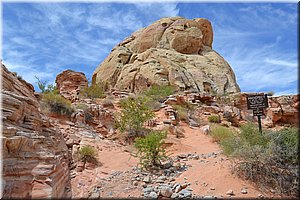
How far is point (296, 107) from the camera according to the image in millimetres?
16203

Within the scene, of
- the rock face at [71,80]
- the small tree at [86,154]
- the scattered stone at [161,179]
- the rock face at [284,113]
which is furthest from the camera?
the rock face at [71,80]

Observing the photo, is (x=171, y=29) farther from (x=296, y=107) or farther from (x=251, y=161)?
(x=251, y=161)

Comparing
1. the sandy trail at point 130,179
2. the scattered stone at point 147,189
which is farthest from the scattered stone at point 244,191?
the scattered stone at point 147,189

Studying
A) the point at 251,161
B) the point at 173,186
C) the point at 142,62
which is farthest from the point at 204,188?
the point at 142,62

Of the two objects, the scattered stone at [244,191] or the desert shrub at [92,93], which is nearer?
the scattered stone at [244,191]

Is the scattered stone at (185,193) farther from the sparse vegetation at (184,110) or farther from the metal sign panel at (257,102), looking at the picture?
the sparse vegetation at (184,110)

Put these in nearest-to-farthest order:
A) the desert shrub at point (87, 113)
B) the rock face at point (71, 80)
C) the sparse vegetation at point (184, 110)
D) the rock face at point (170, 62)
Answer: the desert shrub at point (87, 113), the sparse vegetation at point (184, 110), the rock face at point (71, 80), the rock face at point (170, 62)

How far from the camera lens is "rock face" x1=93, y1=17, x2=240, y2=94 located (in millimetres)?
28453

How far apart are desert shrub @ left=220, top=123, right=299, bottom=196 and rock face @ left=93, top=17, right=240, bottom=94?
21068mm

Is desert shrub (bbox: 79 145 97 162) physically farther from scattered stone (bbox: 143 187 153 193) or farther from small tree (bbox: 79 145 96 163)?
scattered stone (bbox: 143 187 153 193)

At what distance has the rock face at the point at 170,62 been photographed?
2845cm

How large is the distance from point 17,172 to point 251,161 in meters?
4.99

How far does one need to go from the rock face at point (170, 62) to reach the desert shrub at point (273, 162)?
2107 cm

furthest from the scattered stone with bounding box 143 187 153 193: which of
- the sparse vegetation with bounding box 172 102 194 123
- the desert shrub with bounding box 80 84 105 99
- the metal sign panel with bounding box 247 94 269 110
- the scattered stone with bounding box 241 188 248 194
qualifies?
the desert shrub with bounding box 80 84 105 99
